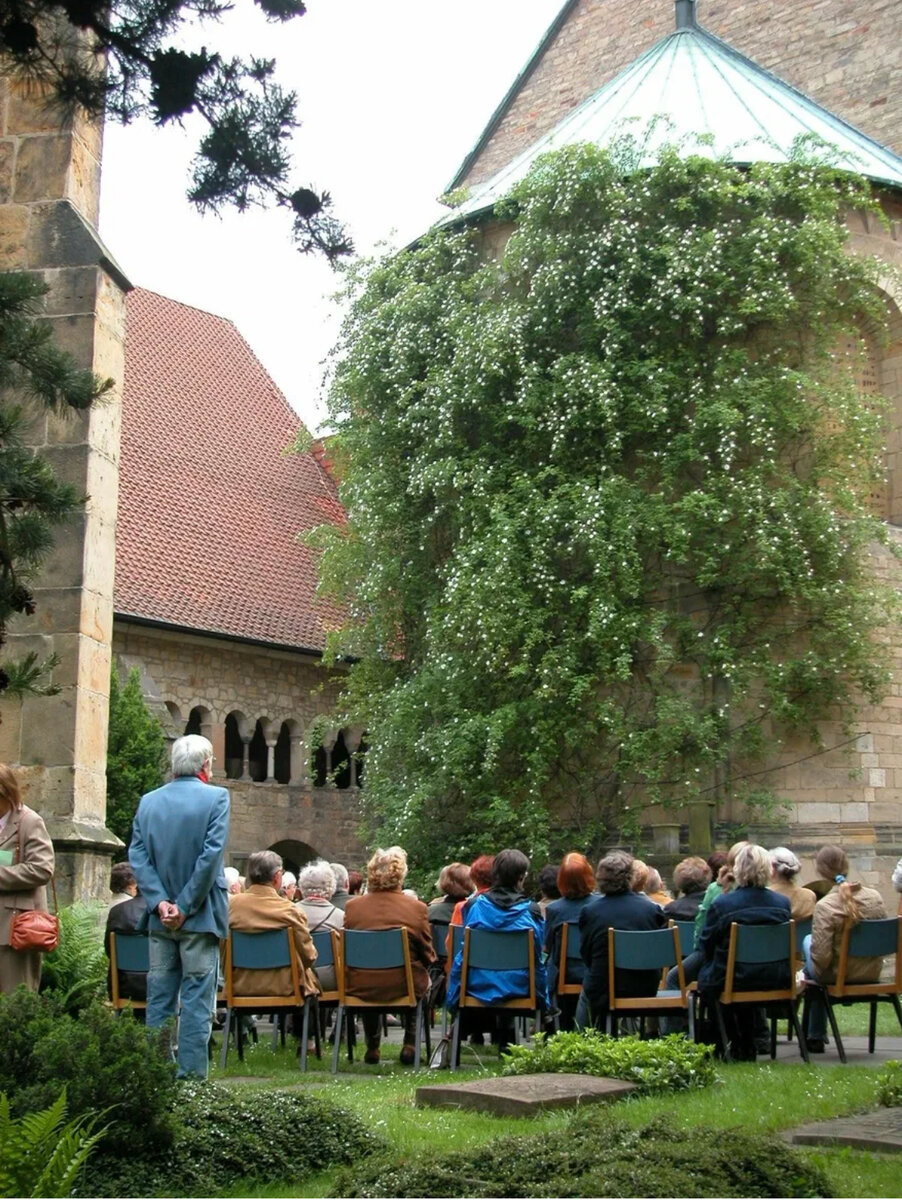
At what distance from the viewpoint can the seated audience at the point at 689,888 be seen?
1095 cm

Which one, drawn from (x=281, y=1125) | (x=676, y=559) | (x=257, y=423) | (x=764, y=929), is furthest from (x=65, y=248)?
(x=257, y=423)

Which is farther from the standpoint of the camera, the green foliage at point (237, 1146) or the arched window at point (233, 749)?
the arched window at point (233, 749)

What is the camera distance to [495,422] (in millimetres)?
20984

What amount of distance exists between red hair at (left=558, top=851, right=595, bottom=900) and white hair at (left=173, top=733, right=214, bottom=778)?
2.99 m

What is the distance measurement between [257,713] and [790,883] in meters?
18.0

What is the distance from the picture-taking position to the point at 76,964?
33.2 ft

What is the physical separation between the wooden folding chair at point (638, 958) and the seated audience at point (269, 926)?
1.90 meters

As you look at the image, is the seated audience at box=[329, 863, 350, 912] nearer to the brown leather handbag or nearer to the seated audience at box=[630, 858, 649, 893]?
the seated audience at box=[630, 858, 649, 893]

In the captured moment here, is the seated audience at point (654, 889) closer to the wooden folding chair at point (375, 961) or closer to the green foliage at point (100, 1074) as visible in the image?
the wooden folding chair at point (375, 961)

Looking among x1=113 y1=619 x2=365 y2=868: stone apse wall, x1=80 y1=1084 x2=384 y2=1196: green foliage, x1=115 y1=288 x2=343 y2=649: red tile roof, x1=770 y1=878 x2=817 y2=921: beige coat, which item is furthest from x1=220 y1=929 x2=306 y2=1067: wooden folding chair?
x1=113 y1=619 x2=365 y2=868: stone apse wall

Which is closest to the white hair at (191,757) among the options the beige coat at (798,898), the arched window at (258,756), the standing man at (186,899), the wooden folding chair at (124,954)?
the standing man at (186,899)

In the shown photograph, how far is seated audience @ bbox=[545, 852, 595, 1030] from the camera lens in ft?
32.8

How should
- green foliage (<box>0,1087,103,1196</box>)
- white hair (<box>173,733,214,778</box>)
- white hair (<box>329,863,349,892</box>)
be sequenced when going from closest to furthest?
green foliage (<box>0,1087,103,1196</box>)
white hair (<box>173,733,214,778</box>)
white hair (<box>329,863,349,892</box>)

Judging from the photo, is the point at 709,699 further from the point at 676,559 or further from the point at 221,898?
the point at 221,898
